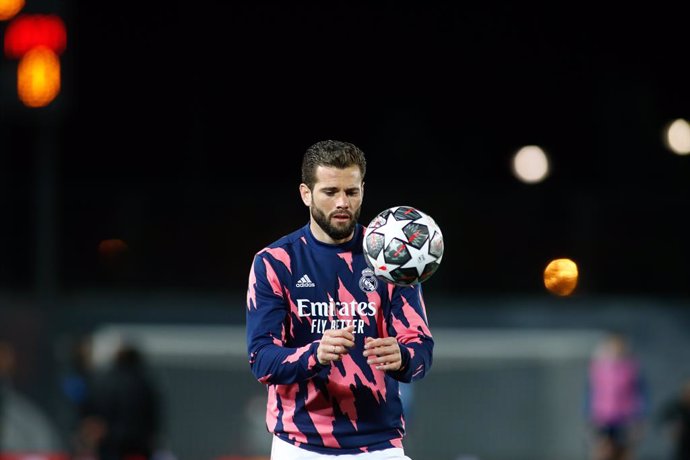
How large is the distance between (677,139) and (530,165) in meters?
2.70

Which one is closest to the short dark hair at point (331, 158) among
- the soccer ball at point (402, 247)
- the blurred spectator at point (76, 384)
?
the soccer ball at point (402, 247)

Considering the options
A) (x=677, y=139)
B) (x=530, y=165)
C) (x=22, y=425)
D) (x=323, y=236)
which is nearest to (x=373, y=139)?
(x=530, y=165)

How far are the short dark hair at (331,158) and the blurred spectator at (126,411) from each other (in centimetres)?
814

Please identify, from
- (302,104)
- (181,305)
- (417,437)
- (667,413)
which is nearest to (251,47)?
(302,104)

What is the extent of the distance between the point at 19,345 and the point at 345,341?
14418mm

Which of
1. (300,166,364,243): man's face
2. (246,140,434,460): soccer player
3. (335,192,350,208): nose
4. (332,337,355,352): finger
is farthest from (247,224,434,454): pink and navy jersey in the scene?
(332,337,355,352): finger

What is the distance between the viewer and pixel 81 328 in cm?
1933

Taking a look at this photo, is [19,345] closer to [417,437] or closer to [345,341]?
[417,437]

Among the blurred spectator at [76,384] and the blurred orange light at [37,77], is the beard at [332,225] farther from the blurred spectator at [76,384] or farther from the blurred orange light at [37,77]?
the blurred spectator at [76,384]

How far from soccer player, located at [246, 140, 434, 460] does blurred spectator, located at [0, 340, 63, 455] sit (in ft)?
40.7

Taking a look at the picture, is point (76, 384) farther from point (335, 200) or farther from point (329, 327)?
point (335, 200)

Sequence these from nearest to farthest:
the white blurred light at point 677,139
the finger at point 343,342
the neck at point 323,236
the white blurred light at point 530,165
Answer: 1. the finger at point 343,342
2. the neck at point 323,236
3. the white blurred light at point 677,139
4. the white blurred light at point 530,165

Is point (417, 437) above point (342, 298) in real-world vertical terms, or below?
below

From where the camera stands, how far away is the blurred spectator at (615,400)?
1736 centimetres
